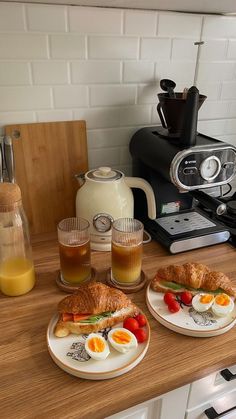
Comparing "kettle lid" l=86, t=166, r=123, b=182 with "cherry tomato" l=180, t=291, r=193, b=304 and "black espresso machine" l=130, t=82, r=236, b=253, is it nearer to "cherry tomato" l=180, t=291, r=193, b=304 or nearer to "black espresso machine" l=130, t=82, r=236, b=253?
"black espresso machine" l=130, t=82, r=236, b=253

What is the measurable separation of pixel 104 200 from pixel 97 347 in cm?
40

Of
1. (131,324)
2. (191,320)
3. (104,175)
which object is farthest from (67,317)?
(104,175)

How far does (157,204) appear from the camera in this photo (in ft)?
3.42

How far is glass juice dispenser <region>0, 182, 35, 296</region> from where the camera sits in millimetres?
774

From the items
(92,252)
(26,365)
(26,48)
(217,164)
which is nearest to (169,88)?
(217,164)

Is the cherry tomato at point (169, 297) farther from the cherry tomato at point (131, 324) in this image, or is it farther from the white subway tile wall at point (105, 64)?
the white subway tile wall at point (105, 64)

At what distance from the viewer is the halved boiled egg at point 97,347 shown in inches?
24.5

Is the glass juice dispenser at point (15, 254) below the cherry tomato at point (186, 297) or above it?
above

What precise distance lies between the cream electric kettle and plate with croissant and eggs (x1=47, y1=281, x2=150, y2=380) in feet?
0.80

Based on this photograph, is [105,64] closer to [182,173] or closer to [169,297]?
[182,173]

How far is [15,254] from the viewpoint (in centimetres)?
82

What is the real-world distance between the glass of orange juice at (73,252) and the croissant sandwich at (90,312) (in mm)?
107

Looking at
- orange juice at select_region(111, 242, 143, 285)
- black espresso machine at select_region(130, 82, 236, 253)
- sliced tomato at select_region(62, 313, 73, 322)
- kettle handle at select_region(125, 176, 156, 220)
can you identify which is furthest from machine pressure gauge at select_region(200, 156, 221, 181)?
sliced tomato at select_region(62, 313, 73, 322)

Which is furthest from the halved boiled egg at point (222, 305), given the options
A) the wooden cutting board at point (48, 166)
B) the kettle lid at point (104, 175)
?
the wooden cutting board at point (48, 166)
